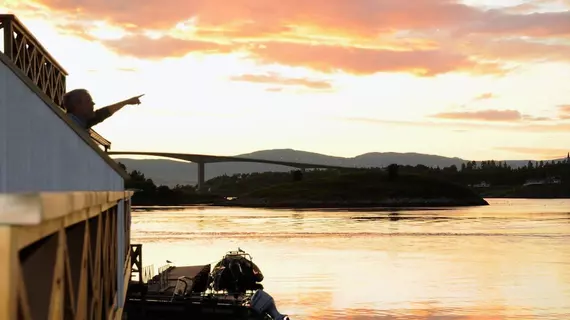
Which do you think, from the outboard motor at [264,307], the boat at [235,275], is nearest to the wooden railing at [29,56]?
the outboard motor at [264,307]

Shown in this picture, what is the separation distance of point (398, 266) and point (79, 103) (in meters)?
79.3

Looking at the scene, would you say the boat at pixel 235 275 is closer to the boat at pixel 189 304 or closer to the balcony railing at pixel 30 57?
the boat at pixel 189 304

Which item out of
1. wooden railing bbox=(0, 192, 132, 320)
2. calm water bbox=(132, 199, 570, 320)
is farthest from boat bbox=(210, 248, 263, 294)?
wooden railing bbox=(0, 192, 132, 320)

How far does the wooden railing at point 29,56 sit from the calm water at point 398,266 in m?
36.5

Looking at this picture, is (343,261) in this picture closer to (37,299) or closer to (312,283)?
(312,283)

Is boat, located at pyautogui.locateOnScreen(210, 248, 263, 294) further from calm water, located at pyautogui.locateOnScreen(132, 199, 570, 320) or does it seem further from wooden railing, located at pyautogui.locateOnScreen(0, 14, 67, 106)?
wooden railing, located at pyautogui.locateOnScreen(0, 14, 67, 106)

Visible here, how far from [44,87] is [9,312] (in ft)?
42.9

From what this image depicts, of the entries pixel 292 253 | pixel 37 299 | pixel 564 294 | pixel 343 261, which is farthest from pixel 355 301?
pixel 37 299

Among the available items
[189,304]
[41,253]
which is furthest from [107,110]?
[189,304]

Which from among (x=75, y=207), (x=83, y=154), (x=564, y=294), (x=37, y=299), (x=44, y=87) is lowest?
(x=564, y=294)

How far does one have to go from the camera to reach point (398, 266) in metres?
88.9

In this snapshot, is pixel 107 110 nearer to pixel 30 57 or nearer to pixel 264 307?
pixel 30 57

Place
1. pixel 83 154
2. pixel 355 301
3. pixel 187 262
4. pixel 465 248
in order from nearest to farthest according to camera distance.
A: pixel 83 154 < pixel 355 301 < pixel 187 262 < pixel 465 248

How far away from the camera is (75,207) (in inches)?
193
